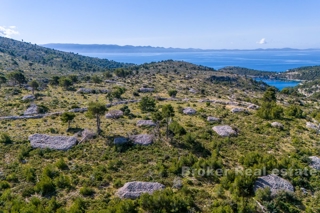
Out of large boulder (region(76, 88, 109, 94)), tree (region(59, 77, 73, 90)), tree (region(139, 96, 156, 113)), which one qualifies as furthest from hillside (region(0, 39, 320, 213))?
tree (region(59, 77, 73, 90))

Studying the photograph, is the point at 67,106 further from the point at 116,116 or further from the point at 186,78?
the point at 186,78

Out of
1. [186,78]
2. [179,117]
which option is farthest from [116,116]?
[186,78]

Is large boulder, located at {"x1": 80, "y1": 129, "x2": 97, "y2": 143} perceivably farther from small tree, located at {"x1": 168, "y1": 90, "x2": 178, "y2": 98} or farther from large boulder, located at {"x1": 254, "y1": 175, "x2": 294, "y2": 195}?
small tree, located at {"x1": 168, "y1": 90, "x2": 178, "y2": 98}

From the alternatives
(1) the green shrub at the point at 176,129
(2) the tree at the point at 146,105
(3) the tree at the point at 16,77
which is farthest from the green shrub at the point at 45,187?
(3) the tree at the point at 16,77

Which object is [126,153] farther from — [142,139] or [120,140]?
[142,139]

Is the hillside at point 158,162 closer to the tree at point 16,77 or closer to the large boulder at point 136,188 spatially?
the large boulder at point 136,188

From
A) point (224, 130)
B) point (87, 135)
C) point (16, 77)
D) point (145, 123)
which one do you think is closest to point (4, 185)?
point (87, 135)
